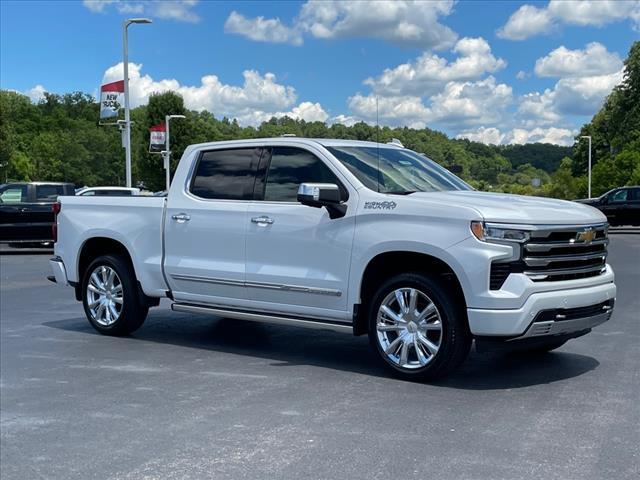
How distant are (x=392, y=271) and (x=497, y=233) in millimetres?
1102

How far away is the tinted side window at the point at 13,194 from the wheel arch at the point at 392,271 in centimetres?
1643

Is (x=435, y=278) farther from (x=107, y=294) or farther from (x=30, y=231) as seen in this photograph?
(x=30, y=231)


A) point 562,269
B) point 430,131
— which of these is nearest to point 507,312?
point 562,269

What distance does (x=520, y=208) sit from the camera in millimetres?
5930

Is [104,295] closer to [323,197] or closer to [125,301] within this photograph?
[125,301]

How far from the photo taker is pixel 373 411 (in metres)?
5.40

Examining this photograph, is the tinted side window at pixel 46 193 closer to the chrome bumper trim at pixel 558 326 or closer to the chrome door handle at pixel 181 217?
the chrome door handle at pixel 181 217

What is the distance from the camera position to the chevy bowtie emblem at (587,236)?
6.10 m

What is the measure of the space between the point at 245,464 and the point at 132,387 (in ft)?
7.20

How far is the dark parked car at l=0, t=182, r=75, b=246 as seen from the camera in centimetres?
2058

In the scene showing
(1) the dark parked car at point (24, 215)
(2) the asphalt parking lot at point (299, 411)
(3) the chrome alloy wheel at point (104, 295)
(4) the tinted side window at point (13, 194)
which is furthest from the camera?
(4) the tinted side window at point (13, 194)

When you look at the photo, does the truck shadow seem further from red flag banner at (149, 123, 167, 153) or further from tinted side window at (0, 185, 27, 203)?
red flag banner at (149, 123, 167, 153)

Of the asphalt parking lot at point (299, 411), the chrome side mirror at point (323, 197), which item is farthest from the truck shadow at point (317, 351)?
the chrome side mirror at point (323, 197)

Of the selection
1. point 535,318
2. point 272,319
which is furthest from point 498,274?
point 272,319
